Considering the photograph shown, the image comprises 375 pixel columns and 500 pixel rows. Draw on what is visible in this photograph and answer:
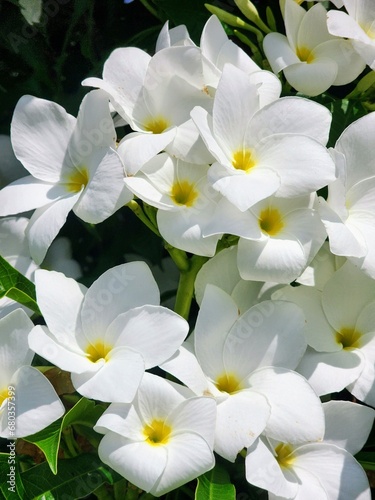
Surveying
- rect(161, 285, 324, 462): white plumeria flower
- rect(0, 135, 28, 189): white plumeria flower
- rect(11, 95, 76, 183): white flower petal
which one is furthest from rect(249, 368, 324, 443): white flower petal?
rect(0, 135, 28, 189): white plumeria flower

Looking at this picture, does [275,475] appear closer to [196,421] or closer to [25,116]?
[196,421]

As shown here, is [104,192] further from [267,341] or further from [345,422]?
[345,422]

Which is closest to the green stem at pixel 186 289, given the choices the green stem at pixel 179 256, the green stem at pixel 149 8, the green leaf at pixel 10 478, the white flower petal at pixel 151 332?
the green stem at pixel 179 256

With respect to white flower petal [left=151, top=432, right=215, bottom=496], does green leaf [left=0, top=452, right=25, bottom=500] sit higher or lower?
higher

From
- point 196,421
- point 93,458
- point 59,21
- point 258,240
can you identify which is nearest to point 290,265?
point 258,240

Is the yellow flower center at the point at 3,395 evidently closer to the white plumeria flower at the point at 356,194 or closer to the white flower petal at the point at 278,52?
the white plumeria flower at the point at 356,194

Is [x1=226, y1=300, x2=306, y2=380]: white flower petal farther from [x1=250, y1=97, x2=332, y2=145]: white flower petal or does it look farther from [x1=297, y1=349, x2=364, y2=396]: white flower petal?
[x1=250, y1=97, x2=332, y2=145]: white flower petal
